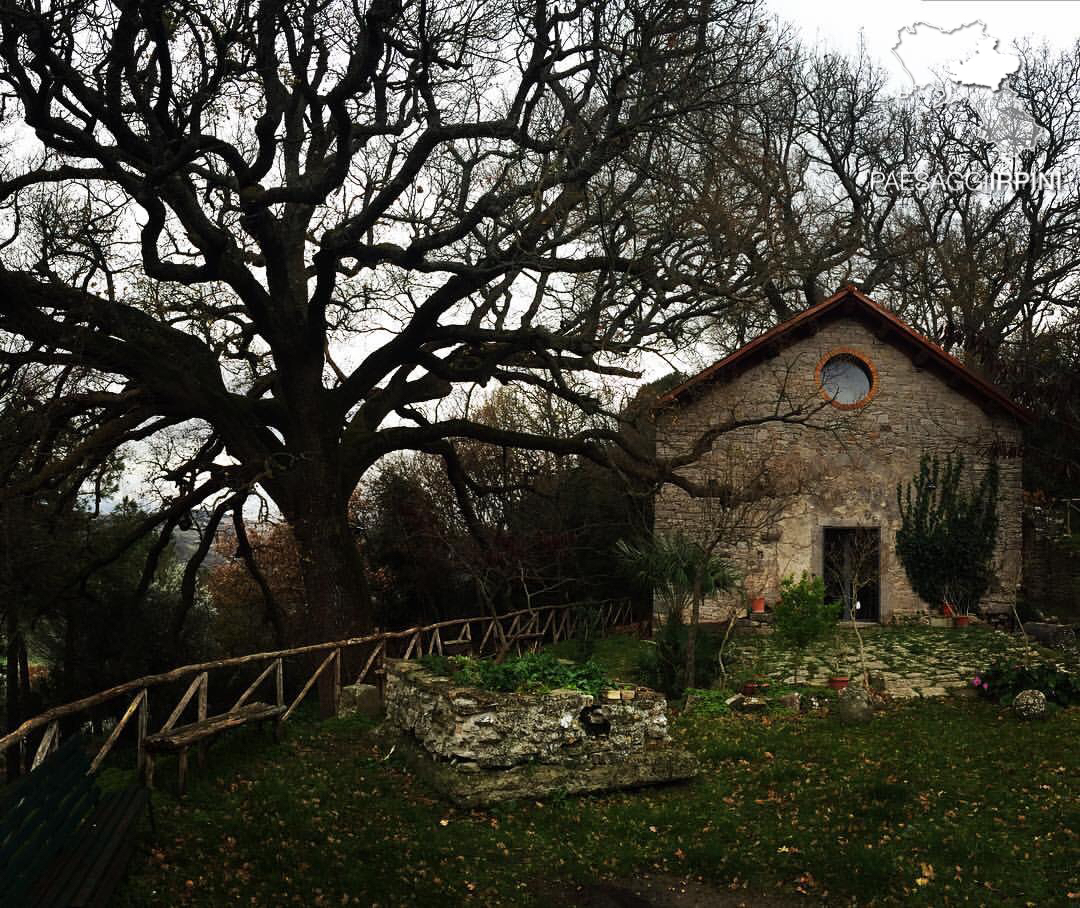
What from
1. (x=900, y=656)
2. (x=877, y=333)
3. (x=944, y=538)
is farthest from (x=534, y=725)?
(x=877, y=333)

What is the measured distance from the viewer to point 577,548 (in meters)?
21.5

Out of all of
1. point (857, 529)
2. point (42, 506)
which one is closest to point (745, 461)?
point (857, 529)

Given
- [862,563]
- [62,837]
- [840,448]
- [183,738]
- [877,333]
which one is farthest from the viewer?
[877,333]

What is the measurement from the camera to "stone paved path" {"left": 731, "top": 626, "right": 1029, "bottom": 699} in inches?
565

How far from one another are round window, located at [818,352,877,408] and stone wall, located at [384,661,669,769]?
1264 centimetres

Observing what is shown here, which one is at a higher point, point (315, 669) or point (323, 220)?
point (323, 220)

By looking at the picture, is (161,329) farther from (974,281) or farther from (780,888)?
(974,281)

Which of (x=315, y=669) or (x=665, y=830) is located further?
(x=315, y=669)

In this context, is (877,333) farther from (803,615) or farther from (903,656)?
(803,615)

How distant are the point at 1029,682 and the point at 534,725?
707 cm

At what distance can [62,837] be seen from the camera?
5.93 meters

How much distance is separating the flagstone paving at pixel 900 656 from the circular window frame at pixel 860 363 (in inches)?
182

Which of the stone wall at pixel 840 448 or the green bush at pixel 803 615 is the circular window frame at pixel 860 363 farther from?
the green bush at pixel 803 615

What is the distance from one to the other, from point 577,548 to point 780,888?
1406cm
